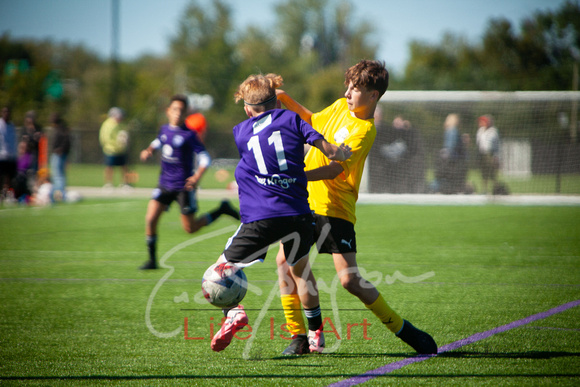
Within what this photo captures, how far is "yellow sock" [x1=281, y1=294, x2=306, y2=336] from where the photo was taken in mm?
4172

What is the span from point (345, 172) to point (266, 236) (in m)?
0.74

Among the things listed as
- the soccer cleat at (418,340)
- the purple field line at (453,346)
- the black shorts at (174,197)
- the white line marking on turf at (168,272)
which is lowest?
the white line marking on turf at (168,272)

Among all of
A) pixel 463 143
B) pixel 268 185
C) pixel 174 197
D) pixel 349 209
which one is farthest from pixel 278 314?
pixel 463 143

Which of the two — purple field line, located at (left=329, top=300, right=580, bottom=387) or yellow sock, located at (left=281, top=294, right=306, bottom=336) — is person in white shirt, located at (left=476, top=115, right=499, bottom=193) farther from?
yellow sock, located at (left=281, top=294, right=306, bottom=336)

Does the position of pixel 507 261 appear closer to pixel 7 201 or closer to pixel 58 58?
pixel 7 201

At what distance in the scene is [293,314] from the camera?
419 centimetres

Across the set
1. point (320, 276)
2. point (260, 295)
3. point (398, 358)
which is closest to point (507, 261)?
point (320, 276)

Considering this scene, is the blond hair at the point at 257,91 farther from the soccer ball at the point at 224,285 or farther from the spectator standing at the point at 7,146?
the spectator standing at the point at 7,146

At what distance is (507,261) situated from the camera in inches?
306

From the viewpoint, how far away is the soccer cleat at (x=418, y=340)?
3994mm

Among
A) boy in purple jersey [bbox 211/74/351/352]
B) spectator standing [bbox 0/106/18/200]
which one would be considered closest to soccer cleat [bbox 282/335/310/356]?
boy in purple jersey [bbox 211/74/351/352]

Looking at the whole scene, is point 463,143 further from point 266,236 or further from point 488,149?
point 266,236

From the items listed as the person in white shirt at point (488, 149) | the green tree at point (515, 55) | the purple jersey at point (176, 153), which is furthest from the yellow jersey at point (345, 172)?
the green tree at point (515, 55)

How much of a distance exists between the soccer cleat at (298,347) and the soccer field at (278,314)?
85mm
